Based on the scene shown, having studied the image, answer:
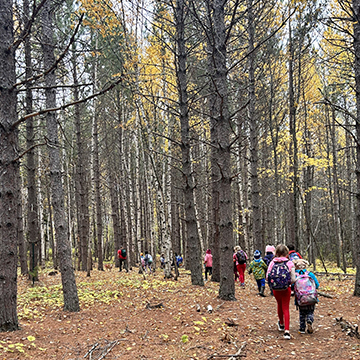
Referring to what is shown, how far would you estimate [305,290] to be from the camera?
5043 millimetres

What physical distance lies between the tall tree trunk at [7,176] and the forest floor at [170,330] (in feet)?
1.80

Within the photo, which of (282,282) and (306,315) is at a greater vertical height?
(282,282)

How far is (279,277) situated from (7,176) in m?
4.86

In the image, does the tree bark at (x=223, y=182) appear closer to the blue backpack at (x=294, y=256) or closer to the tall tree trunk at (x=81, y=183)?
the blue backpack at (x=294, y=256)

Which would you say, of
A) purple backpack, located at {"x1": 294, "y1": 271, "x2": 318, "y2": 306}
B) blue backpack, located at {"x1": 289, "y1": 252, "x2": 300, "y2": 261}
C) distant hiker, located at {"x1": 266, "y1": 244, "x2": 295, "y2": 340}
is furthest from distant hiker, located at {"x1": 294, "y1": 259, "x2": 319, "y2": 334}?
blue backpack, located at {"x1": 289, "y1": 252, "x2": 300, "y2": 261}

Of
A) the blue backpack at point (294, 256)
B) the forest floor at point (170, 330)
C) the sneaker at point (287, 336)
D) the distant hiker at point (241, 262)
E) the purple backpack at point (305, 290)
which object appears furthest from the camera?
the distant hiker at point (241, 262)

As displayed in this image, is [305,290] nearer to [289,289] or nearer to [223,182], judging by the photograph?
[289,289]

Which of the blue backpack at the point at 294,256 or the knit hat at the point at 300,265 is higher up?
the knit hat at the point at 300,265

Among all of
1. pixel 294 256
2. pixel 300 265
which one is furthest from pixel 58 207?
pixel 294 256

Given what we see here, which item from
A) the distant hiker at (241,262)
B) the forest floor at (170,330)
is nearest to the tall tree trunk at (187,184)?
the forest floor at (170,330)

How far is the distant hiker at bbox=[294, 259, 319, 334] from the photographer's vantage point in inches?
196

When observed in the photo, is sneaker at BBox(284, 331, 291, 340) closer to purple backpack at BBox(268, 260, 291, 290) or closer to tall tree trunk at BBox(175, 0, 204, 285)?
purple backpack at BBox(268, 260, 291, 290)

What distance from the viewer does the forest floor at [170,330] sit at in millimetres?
4215

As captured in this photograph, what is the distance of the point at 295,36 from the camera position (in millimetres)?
10703
